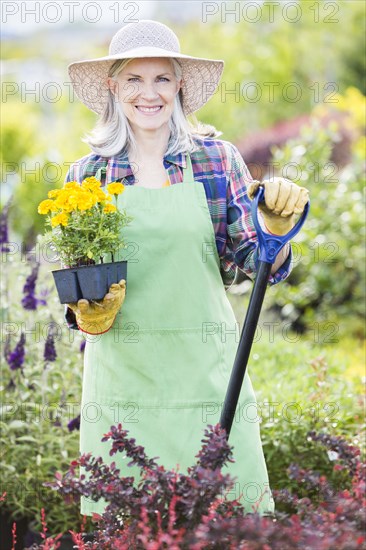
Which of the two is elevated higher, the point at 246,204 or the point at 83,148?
the point at 83,148

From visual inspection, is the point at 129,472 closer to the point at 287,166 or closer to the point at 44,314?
the point at 44,314

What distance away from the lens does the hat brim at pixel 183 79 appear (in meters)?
2.40

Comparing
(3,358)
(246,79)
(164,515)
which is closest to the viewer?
(164,515)

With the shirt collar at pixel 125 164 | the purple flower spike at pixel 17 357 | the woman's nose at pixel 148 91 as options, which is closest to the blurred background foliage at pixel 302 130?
the purple flower spike at pixel 17 357

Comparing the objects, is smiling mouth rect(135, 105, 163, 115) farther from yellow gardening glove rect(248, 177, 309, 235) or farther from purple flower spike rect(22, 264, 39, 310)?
purple flower spike rect(22, 264, 39, 310)

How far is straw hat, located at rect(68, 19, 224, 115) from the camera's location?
230cm

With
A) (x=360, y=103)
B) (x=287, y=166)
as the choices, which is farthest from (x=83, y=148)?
(x=287, y=166)

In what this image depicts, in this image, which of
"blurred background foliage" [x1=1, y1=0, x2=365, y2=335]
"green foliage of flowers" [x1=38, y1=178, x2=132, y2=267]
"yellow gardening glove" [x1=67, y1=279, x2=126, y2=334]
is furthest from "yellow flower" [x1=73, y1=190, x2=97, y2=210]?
"blurred background foliage" [x1=1, y1=0, x2=365, y2=335]

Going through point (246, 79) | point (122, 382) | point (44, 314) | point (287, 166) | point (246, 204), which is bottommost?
point (122, 382)

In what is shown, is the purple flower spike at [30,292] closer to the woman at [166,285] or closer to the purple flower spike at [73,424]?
the purple flower spike at [73,424]

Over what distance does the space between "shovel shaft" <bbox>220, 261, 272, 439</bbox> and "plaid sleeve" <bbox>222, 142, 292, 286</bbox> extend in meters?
0.28

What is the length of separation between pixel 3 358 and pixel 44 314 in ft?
0.76

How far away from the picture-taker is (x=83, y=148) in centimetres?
1092

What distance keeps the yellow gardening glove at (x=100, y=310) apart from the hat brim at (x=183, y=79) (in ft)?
2.13
